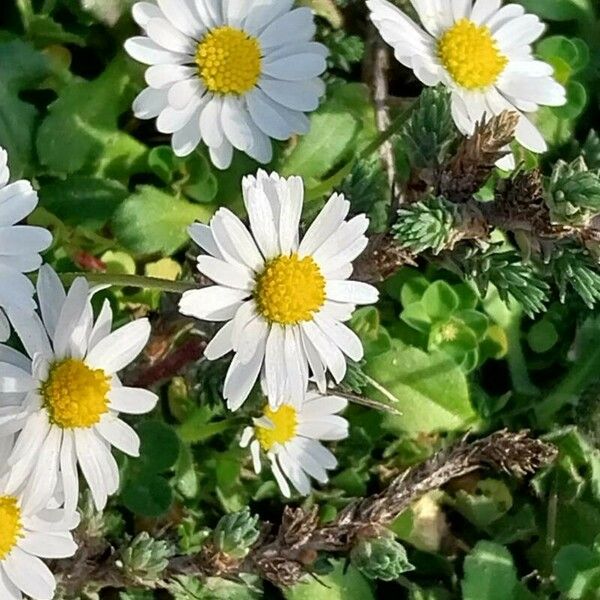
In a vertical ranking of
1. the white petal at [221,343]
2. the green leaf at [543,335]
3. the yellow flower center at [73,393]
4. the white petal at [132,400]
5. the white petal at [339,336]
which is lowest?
the green leaf at [543,335]

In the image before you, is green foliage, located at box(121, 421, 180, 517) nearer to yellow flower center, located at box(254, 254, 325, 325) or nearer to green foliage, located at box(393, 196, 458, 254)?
yellow flower center, located at box(254, 254, 325, 325)

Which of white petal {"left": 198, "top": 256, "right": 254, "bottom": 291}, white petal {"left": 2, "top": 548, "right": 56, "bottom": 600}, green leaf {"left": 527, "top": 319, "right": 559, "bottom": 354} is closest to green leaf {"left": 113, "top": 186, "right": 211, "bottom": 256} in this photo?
white petal {"left": 198, "top": 256, "right": 254, "bottom": 291}

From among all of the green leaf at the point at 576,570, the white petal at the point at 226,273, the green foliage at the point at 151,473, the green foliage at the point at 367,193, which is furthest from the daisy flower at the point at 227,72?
the green leaf at the point at 576,570

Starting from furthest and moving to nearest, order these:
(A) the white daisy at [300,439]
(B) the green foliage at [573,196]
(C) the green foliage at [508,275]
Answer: (A) the white daisy at [300,439] → (C) the green foliage at [508,275] → (B) the green foliage at [573,196]

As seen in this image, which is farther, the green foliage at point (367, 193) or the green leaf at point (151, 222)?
the green leaf at point (151, 222)

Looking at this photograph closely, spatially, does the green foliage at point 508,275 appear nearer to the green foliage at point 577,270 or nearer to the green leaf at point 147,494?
the green foliage at point 577,270
